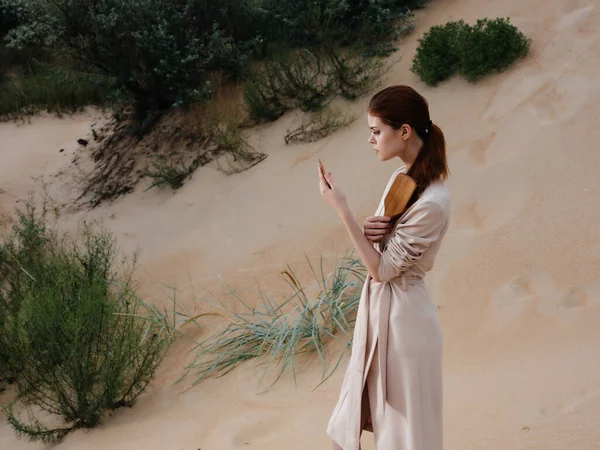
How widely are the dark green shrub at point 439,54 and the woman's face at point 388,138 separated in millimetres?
4592

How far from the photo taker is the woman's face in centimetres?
231

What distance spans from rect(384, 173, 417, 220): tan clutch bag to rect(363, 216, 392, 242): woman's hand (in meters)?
0.03

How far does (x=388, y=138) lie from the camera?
232 cm

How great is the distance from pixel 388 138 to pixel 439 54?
472 cm

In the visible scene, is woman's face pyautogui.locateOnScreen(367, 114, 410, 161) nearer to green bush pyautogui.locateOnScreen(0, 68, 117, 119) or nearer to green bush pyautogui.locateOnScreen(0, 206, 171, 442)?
green bush pyautogui.locateOnScreen(0, 206, 171, 442)

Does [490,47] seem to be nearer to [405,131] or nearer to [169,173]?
[169,173]

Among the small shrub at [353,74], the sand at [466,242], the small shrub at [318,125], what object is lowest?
the sand at [466,242]

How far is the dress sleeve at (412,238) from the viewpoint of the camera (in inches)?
88.4

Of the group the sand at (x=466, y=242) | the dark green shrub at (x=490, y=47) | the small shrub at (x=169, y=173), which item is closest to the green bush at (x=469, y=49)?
the dark green shrub at (x=490, y=47)

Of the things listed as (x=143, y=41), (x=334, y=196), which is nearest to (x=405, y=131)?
(x=334, y=196)

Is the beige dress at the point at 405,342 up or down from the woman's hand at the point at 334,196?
down

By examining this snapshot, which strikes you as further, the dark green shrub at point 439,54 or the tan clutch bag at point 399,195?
the dark green shrub at point 439,54

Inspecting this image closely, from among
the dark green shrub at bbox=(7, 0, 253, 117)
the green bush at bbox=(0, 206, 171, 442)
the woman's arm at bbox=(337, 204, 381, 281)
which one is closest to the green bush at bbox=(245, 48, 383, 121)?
the dark green shrub at bbox=(7, 0, 253, 117)

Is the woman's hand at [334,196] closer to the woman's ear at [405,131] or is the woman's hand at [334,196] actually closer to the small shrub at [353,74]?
the woman's ear at [405,131]
